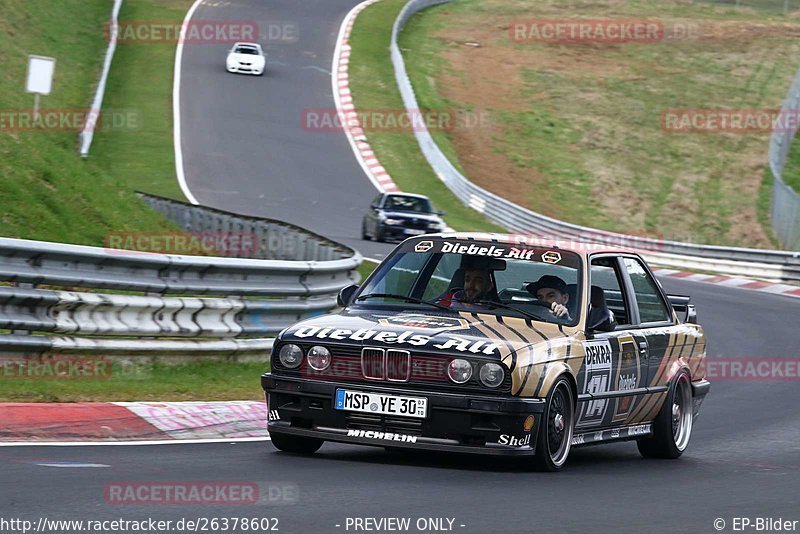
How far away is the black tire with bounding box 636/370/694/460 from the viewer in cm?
980

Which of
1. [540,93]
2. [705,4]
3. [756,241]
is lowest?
[756,241]

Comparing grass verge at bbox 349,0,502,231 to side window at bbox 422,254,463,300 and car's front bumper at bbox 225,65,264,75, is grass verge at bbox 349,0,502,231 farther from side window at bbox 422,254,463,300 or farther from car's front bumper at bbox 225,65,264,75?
side window at bbox 422,254,463,300

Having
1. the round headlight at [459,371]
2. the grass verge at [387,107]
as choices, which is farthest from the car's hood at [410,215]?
the round headlight at [459,371]

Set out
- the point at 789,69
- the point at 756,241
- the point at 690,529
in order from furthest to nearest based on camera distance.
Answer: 1. the point at 789,69
2. the point at 756,241
3. the point at 690,529

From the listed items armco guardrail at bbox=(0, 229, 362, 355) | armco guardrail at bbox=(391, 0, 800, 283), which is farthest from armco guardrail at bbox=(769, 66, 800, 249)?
armco guardrail at bbox=(0, 229, 362, 355)

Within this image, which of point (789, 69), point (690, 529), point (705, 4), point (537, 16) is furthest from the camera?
point (705, 4)

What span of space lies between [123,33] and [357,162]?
1443 centimetres

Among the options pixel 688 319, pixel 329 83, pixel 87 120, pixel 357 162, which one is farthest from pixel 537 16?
pixel 688 319

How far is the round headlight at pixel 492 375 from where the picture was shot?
7.91m

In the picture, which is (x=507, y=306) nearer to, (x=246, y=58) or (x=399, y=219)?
(x=399, y=219)

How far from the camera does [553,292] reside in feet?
29.7

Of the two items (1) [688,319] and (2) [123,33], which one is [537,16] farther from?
(1) [688,319]

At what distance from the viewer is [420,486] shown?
24.0ft

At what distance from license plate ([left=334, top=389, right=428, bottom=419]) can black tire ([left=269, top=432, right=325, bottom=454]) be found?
0.50 meters
